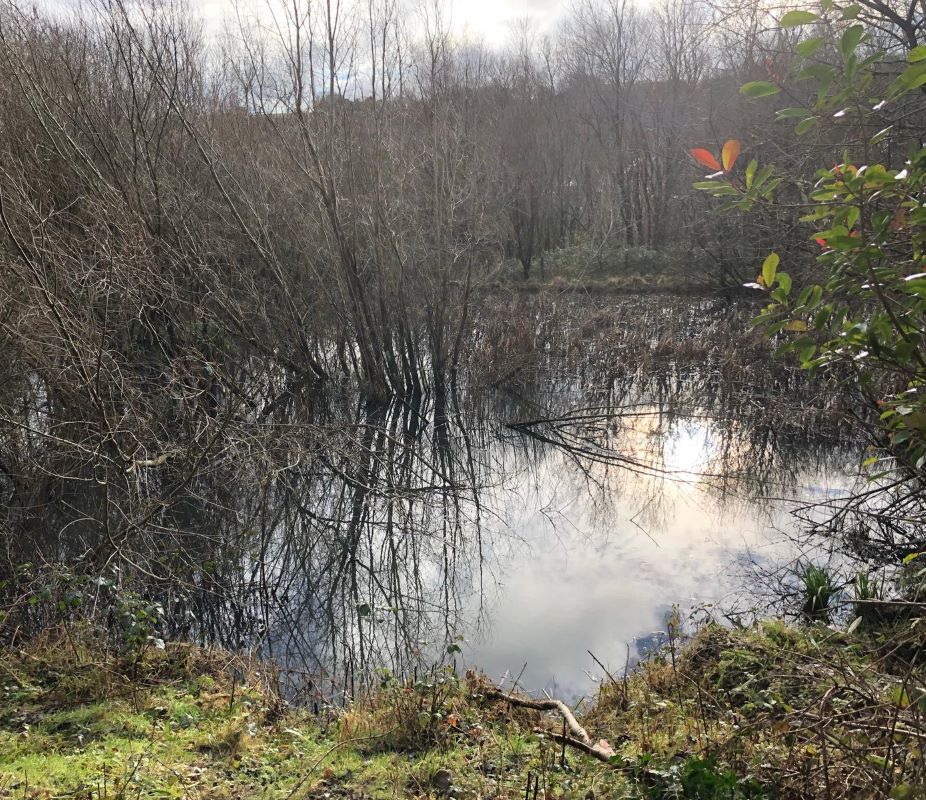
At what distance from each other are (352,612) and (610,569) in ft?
7.60

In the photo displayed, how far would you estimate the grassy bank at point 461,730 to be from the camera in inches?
104

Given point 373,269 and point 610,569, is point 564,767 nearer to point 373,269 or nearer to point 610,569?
point 610,569

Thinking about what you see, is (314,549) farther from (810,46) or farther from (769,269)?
(810,46)

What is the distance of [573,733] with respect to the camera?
3.60 metres

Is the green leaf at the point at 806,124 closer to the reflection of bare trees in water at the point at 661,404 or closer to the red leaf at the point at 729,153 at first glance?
the red leaf at the point at 729,153

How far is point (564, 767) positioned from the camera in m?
3.22

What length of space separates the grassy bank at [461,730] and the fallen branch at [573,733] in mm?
46

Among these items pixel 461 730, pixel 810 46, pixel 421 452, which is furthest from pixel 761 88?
pixel 421 452

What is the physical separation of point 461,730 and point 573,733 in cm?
58

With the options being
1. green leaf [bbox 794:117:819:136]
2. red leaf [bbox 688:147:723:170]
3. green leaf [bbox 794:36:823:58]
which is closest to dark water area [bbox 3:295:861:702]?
red leaf [bbox 688:147:723:170]

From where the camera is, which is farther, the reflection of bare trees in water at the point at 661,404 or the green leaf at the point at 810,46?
the reflection of bare trees in water at the point at 661,404

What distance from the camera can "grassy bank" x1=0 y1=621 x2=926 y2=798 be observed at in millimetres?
2643

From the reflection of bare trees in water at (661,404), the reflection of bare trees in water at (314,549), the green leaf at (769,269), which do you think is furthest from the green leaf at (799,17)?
the reflection of bare trees in water at (661,404)

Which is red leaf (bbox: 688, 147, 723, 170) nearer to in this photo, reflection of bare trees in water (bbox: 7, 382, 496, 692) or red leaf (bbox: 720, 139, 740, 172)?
red leaf (bbox: 720, 139, 740, 172)
